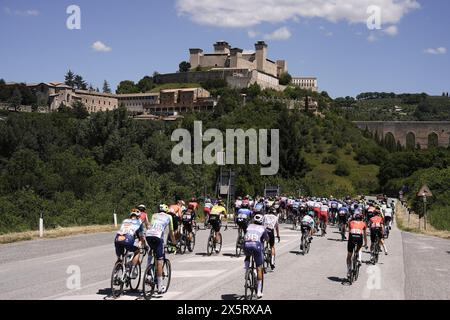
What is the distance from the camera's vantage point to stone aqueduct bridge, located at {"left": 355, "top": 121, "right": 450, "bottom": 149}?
194 meters

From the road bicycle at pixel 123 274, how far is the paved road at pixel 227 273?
0.88 ft

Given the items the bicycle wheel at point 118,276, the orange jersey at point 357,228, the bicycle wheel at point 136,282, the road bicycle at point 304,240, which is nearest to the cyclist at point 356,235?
the orange jersey at point 357,228

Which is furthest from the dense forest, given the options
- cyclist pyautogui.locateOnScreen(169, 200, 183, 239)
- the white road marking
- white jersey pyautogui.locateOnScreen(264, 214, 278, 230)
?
white jersey pyautogui.locateOnScreen(264, 214, 278, 230)

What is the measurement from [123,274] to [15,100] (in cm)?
17285

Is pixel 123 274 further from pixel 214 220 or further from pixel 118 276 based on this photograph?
pixel 214 220

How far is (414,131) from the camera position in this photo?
198 meters

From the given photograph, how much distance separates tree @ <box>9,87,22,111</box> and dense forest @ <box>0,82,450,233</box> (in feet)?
80.0

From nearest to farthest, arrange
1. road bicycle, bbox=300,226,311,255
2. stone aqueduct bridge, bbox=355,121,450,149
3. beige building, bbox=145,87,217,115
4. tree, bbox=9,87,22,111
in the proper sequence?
1. road bicycle, bbox=300,226,311,255
2. tree, bbox=9,87,22,111
3. beige building, bbox=145,87,217,115
4. stone aqueduct bridge, bbox=355,121,450,149

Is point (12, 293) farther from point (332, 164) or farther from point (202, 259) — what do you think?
point (332, 164)

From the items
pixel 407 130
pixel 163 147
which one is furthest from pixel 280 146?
pixel 407 130

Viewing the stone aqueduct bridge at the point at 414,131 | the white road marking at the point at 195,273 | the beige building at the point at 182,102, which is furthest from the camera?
the stone aqueduct bridge at the point at 414,131

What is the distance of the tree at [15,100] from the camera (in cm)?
17049

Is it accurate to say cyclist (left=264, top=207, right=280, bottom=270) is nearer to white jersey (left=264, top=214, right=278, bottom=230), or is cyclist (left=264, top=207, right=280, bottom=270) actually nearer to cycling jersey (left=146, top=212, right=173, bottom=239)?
white jersey (left=264, top=214, right=278, bottom=230)

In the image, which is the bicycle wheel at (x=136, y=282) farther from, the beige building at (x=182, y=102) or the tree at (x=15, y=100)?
the tree at (x=15, y=100)
